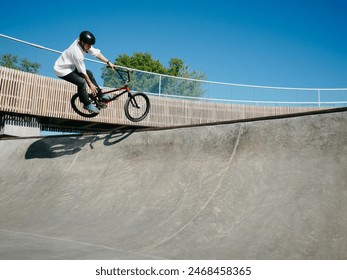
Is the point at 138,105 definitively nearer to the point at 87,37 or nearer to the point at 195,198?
the point at 87,37

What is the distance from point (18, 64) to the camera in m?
12.5

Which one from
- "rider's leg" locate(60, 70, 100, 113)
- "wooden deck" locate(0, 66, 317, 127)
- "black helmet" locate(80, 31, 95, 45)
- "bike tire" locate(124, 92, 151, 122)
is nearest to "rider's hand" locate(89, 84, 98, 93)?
"rider's leg" locate(60, 70, 100, 113)

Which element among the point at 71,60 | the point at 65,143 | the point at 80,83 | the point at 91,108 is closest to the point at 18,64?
the point at 65,143

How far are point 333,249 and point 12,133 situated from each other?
13.8m

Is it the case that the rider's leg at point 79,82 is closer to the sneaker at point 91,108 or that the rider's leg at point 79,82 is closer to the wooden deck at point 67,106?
the sneaker at point 91,108

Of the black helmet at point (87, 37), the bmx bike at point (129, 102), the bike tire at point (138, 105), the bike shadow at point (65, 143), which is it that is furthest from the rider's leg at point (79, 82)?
the bike shadow at point (65, 143)

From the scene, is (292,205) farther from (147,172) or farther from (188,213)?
(147,172)

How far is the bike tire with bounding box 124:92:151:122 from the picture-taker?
671 cm

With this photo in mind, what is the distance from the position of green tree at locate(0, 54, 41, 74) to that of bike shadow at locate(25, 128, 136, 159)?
596 centimetres

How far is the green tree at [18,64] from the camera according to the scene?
1194 cm

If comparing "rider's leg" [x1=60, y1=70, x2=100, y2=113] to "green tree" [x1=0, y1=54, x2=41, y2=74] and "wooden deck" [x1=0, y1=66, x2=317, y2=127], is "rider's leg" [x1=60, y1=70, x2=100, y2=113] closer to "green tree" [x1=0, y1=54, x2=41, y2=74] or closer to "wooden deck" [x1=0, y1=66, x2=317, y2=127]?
"green tree" [x1=0, y1=54, x2=41, y2=74]

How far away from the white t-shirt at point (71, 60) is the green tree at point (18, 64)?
24.6 feet

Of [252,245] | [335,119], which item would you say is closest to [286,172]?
[335,119]
